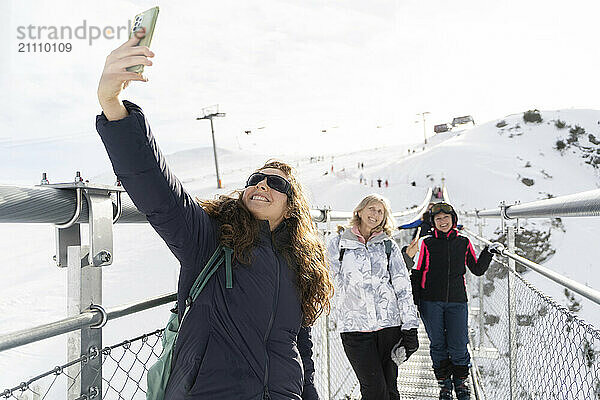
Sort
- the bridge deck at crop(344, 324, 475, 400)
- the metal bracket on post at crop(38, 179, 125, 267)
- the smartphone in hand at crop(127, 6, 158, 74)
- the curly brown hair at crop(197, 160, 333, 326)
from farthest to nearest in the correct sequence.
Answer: the bridge deck at crop(344, 324, 475, 400), the curly brown hair at crop(197, 160, 333, 326), the metal bracket on post at crop(38, 179, 125, 267), the smartphone in hand at crop(127, 6, 158, 74)

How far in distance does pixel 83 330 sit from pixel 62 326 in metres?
0.17

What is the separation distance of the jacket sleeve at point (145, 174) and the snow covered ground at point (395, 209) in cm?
46

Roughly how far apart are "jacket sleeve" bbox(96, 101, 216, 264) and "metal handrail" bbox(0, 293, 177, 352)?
256mm

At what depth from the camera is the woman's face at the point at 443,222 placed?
4.30 meters

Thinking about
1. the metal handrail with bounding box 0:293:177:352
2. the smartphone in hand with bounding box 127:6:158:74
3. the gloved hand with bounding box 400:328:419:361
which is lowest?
the gloved hand with bounding box 400:328:419:361

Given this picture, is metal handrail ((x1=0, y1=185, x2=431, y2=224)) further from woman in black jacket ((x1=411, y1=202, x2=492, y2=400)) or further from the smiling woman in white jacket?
woman in black jacket ((x1=411, y1=202, x2=492, y2=400))

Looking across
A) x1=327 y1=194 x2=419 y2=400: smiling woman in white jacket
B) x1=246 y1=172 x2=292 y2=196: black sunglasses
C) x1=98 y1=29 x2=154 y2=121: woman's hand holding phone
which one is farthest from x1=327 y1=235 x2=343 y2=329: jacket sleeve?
x1=98 y1=29 x2=154 y2=121: woman's hand holding phone

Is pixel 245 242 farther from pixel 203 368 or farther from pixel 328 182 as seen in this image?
pixel 328 182

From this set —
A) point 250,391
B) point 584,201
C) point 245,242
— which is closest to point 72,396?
point 250,391

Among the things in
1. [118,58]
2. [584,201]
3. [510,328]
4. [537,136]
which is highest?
[537,136]

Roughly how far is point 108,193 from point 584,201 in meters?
1.39

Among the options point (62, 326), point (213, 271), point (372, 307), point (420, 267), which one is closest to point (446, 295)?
point (420, 267)

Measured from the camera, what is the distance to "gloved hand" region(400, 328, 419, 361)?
A: 3404 millimetres

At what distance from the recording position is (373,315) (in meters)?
3.46
